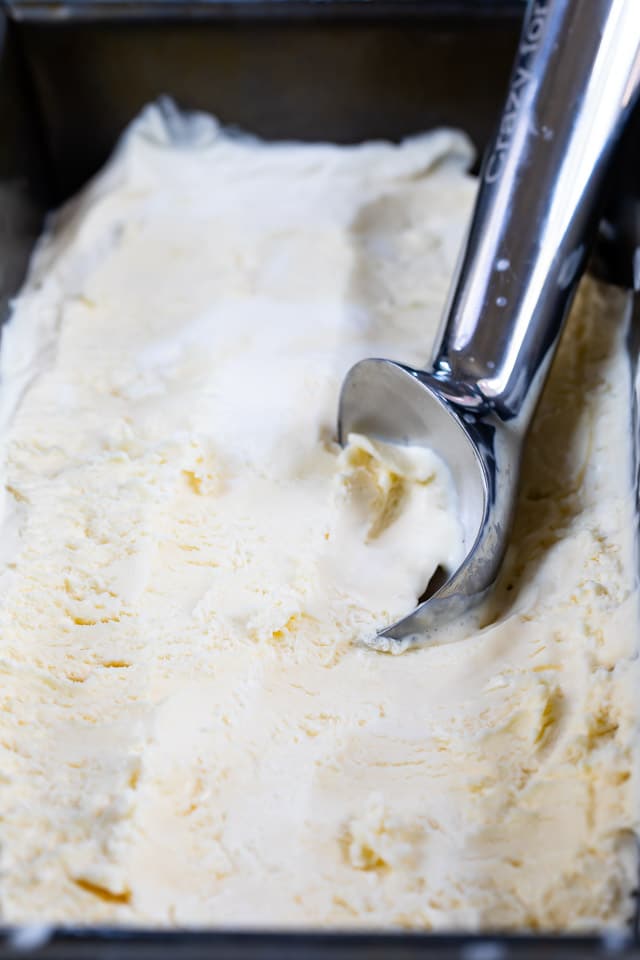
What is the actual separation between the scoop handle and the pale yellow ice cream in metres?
0.08

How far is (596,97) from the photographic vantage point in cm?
88

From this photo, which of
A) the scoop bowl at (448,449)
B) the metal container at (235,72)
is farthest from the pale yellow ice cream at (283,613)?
the metal container at (235,72)

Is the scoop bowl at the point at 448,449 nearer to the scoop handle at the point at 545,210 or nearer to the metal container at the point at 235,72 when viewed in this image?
the scoop handle at the point at 545,210

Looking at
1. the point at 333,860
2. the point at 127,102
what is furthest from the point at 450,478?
the point at 127,102

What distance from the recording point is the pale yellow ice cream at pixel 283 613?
0.64 m

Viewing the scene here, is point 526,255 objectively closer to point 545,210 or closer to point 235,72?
point 545,210

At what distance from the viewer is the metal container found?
114cm

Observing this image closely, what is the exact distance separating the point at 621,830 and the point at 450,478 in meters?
0.32

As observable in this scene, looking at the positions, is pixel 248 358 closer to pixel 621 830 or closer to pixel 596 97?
pixel 596 97

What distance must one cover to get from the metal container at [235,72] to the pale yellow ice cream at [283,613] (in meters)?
0.13

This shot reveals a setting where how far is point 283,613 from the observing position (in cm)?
78

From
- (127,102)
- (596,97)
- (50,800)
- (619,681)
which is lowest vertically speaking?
(50,800)

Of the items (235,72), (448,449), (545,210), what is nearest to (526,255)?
(545,210)

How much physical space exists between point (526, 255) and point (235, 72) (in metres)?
0.50
